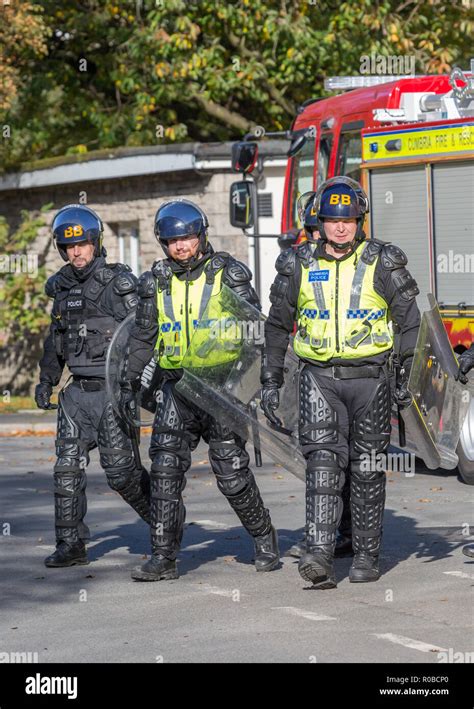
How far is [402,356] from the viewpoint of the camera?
7668 millimetres

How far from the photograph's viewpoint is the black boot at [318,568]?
→ 24.0ft

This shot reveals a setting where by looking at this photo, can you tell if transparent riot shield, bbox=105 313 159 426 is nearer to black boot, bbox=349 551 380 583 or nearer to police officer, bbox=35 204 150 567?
police officer, bbox=35 204 150 567

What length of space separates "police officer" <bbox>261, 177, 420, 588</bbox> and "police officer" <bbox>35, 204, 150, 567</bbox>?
3.64ft

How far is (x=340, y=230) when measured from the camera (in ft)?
24.8

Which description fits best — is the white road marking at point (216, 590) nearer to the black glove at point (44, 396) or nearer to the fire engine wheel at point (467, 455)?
the black glove at point (44, 396)

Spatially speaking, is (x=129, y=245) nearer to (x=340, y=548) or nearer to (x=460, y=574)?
(x=340, y=548)

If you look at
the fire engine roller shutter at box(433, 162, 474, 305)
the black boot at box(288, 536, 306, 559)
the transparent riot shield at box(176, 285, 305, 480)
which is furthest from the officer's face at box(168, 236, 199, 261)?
the fire engine roller shutter at box(433, 162, 474, 305)

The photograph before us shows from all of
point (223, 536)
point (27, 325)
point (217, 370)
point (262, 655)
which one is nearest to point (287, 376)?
point (217, 370)

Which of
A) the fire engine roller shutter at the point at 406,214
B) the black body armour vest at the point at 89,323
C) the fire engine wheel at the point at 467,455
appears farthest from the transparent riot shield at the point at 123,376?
the fire engine roller shutter at the point at 406,214

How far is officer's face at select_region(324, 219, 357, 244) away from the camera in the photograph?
755cm

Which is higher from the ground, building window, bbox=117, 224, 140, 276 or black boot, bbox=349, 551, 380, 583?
building window, bbox=117, 224, 140, 276

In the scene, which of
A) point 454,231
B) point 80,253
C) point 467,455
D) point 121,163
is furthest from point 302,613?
point 121,163

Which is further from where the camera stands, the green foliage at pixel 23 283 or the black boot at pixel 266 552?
the green foliage at pixel 23 283
